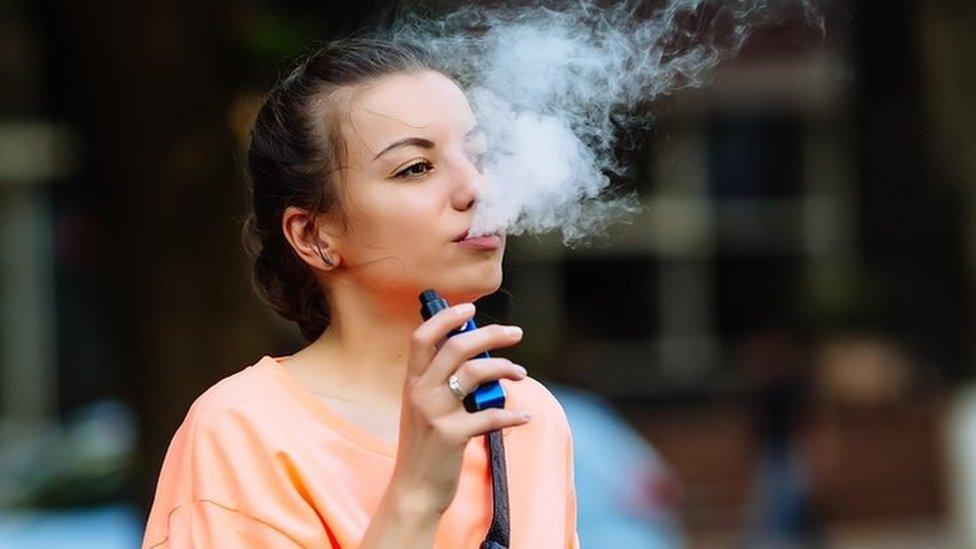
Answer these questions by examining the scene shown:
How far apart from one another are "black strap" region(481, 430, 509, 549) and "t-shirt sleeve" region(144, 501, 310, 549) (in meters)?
0.27

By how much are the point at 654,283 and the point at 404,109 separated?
14524mm

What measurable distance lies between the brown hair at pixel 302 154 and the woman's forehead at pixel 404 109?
30 millimetres

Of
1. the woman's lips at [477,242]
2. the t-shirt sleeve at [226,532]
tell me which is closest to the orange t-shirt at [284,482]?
the t-shirt sleeve at [226,532]

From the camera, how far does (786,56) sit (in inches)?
592

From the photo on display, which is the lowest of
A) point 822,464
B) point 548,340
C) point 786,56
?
point 822,464

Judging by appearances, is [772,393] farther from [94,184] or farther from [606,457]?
[94,184]

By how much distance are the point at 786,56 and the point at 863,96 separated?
11.3 ft

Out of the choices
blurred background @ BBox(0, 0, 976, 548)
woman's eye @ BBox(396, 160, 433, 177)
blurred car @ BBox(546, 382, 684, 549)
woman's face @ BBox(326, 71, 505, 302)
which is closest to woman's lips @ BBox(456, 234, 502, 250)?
woman's face @ BBox(326, 71, 505, 302)

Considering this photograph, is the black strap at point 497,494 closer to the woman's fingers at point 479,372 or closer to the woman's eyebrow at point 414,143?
the woman's fingers at point 479,372

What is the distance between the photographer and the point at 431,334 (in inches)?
89.5

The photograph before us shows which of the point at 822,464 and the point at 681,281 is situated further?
the point at 681,281

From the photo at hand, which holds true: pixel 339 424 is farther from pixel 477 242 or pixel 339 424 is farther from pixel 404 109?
pixel 404 109

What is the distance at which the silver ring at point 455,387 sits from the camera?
7.41 feet

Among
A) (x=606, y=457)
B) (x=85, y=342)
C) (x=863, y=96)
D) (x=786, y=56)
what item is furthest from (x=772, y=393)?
(x=85, y=342)
